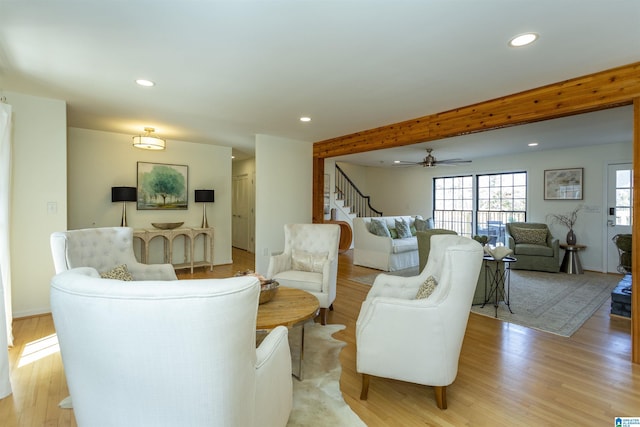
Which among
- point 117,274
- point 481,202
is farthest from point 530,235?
point 117,274

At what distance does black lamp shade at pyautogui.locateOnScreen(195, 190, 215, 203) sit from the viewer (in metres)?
5.67

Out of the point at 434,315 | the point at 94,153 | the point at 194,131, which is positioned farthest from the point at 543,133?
the point at 94,153

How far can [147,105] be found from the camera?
11.7 ft

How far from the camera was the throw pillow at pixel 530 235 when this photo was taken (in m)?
5.94

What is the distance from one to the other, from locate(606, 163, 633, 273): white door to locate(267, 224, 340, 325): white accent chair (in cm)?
555

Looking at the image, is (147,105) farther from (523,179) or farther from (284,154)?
(523,179)

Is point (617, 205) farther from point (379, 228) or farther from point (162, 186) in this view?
point (162, 186)

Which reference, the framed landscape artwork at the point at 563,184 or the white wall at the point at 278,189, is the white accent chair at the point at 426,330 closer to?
the white wall at the point at 278,189

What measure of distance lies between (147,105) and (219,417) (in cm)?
362

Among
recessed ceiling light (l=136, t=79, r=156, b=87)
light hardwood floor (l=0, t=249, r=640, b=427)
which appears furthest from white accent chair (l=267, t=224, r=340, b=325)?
recessed ceiling light (l=136, t=79, r=156, b=87)

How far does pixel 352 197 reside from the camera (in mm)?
9461

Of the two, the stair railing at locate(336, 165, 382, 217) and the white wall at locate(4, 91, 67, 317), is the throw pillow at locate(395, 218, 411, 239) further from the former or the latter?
the white wall at locate(4, 91, 67, 317)

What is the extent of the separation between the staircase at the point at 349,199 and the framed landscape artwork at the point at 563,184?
444 centimetres

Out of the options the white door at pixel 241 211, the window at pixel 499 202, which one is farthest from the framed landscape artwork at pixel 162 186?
the window at pixel 499 202
